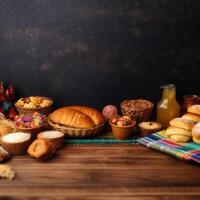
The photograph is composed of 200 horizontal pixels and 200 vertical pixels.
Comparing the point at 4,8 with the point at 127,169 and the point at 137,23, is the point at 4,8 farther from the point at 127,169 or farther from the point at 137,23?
the point at 127,169

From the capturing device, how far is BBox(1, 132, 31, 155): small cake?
5.92 ft

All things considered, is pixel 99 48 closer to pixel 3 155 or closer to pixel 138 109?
pixel 138 109

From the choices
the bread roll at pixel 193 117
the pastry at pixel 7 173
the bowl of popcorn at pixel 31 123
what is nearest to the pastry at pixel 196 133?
the bread roll at pixel 193 117

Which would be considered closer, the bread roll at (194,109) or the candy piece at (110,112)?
the bread roll at (194,109)

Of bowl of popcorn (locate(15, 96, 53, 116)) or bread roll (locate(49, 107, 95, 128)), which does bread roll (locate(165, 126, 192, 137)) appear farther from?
bowl of popcorn (locate(15, 96, 53, 116))

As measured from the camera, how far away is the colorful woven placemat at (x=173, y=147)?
68.3 inches

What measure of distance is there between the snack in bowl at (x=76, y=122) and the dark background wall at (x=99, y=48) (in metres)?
0.33

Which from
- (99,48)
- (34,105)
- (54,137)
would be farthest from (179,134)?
(34,105)

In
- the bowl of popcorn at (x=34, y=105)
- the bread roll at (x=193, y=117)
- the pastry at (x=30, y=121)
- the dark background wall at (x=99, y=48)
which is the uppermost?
the dark background wall at (x=99, y=48)

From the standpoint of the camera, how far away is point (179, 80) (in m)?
2.38

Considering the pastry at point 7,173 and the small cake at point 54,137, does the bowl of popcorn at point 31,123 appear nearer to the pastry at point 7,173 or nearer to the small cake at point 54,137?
the small cake at point 54,137

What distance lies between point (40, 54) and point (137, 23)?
677mm

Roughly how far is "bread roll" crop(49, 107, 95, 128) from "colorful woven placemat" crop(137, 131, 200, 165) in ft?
1.04

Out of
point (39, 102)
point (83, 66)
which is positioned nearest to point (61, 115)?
point (39, 102)
